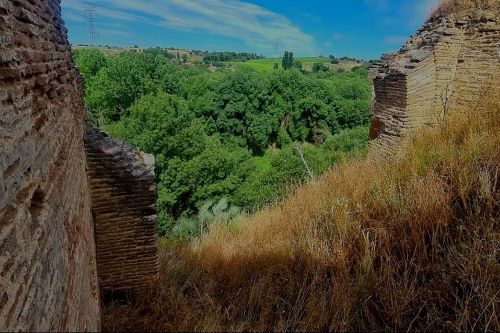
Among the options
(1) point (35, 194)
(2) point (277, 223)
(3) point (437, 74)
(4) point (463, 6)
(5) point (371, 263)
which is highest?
(4) point (463, 6)

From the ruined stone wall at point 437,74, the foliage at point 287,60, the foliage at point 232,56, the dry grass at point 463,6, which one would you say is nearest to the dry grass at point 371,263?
the ruined stone wall at point 437,74

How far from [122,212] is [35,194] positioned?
3.00 metres

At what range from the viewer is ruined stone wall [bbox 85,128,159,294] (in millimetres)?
5156

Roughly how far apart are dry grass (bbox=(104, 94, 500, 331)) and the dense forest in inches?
122

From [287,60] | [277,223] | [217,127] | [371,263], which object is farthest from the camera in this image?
[287,60]

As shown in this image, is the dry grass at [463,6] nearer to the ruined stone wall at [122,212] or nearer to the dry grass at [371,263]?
the dry grass at [371,263]

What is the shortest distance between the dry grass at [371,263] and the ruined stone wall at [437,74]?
2600mm

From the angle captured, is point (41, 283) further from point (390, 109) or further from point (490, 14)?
point (490, 14)

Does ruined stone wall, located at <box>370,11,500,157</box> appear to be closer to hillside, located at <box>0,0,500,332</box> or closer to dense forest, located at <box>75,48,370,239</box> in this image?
hillside, located at <box>0,0,500,332</box>

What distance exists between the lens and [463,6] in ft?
29.9

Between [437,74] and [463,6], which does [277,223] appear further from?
[463,6]

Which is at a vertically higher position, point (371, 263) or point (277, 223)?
point (371, 263)

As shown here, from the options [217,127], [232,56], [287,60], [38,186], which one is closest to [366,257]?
[38,186]

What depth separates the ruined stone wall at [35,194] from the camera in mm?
1788
